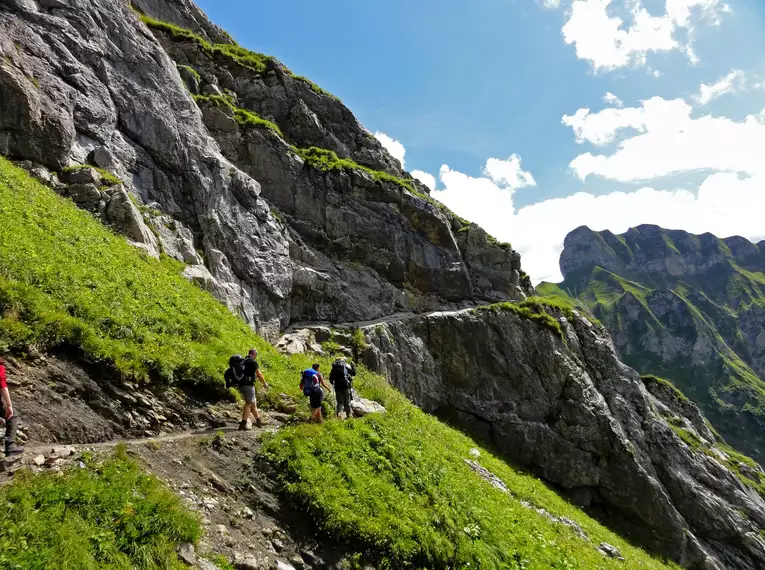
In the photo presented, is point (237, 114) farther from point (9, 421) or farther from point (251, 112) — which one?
point (9, 421)

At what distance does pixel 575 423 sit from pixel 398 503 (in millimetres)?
34777

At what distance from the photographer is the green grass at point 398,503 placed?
32.3 feet

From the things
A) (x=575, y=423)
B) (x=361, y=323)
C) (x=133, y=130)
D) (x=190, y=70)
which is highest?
(x=190, y=70)

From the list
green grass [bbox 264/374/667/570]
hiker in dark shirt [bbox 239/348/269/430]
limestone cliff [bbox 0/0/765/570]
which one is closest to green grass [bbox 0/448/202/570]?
green grass [bbox 264/374/667/570]

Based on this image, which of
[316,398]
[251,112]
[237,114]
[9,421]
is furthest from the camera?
[251,112]

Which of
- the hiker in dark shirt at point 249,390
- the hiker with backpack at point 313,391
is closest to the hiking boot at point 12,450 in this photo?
the hiker in dark shirt at point 249,390

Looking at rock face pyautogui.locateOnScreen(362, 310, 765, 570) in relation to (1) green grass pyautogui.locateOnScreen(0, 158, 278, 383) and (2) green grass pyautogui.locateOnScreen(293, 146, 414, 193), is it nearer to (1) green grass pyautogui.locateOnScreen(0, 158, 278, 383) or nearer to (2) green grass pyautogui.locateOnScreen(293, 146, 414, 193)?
(2) green grass pyautogui.locateOnScreen(293, 146, 414, 193)

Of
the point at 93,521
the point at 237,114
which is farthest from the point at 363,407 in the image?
the point at 237,114

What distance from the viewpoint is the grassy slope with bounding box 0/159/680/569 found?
10.1 m

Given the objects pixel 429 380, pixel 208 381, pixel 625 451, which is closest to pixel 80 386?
pixel 208 381

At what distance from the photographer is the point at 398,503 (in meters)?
11.0

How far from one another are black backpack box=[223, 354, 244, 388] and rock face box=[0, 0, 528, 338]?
14.9 metres

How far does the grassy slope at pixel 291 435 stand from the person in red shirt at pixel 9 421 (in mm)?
1681

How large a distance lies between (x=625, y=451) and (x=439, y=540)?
118ft
